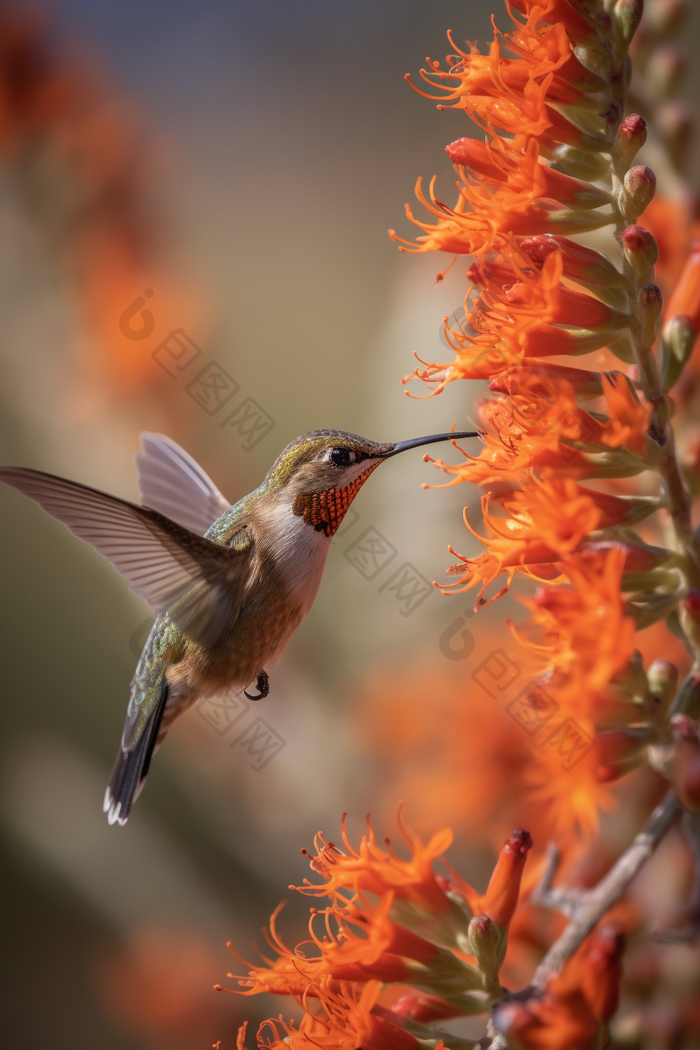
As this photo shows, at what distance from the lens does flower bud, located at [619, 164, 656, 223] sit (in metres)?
0.83

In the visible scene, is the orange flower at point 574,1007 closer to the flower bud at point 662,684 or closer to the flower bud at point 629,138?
the flower bud at point 662,684

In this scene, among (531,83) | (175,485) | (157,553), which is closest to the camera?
(531,83)

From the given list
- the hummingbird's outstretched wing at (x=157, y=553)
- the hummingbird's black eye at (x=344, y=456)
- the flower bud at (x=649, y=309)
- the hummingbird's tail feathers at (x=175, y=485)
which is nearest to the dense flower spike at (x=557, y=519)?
the flower bud at (x=649, y=309)

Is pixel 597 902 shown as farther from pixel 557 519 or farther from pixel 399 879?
pixel 557 519

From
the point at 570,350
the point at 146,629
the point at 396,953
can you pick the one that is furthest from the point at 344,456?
the point at 146,629

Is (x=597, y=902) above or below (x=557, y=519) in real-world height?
below

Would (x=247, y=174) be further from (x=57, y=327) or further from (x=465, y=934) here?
(x=465, y=934)

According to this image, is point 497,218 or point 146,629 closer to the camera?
point 497,218

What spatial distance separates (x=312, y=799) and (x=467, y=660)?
443mm

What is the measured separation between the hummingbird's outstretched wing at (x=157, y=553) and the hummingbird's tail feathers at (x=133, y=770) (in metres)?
0.12

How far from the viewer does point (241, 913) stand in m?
2.09

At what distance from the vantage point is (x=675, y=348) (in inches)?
35.8

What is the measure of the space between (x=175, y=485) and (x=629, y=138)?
2.86 ft

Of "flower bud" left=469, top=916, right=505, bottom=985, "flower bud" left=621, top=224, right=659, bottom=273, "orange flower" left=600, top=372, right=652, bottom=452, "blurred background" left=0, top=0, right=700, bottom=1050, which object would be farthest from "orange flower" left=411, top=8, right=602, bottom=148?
"flower bud" left=469, top=916, right=505, bottom=985
